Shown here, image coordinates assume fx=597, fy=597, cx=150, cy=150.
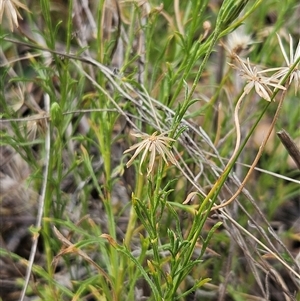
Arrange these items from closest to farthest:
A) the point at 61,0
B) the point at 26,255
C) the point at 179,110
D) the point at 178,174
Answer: the point at 179,110, the point at 178,174, the point at 26,255, the point at 61,0

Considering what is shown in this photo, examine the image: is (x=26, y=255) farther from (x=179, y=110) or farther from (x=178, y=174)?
(x=179, y=110)

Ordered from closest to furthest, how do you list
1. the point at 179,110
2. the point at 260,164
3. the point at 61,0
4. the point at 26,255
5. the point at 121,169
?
the point at 179,110
the point at 121,169
the point at 26,255
the point at 260,164
the point at 61,0

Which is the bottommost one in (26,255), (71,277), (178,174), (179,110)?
(26,255)

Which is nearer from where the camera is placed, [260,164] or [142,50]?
[142,50]

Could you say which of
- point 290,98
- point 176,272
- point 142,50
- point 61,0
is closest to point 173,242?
point 176,272

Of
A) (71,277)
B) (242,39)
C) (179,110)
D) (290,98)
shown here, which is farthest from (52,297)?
(290,98)

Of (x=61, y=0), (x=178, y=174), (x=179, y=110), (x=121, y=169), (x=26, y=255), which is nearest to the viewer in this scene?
(x=179, y=110)

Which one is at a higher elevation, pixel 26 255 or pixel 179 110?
pixel 179 110

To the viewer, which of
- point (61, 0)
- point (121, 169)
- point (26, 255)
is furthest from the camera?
point (61, 0)

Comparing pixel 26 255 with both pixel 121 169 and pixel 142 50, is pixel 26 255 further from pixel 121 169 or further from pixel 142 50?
pixel 142 50
